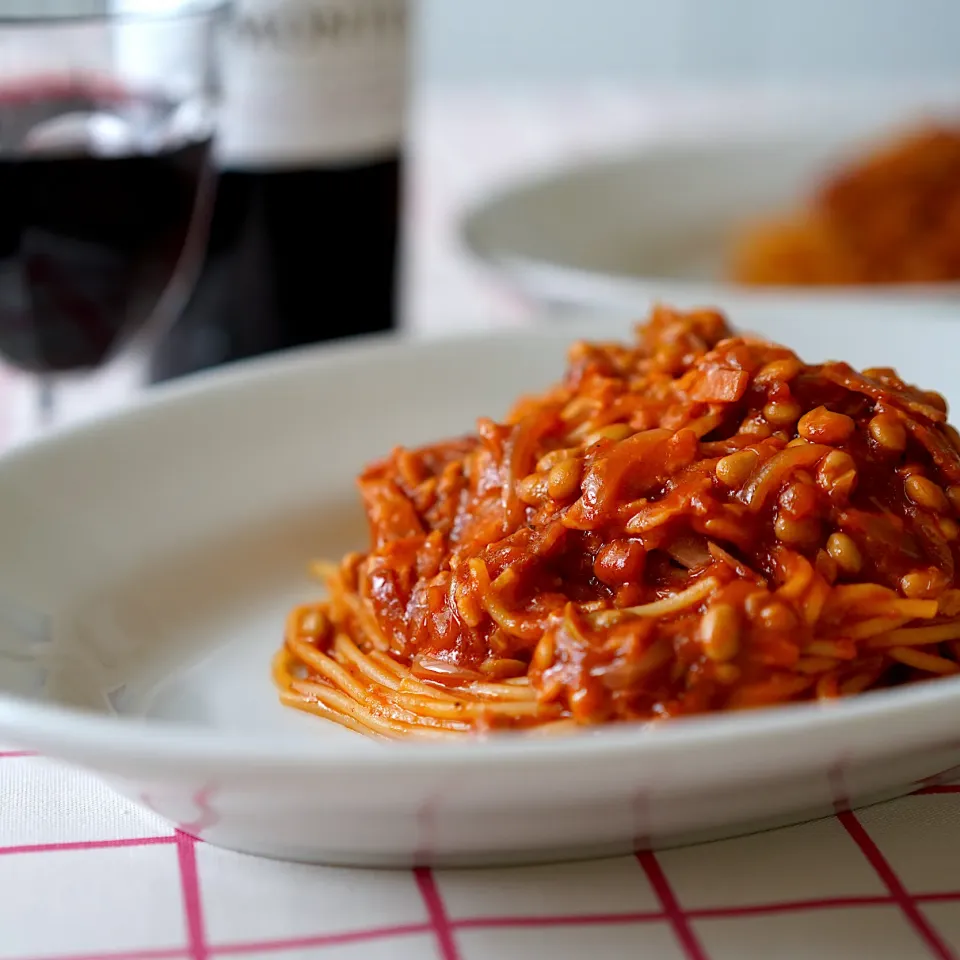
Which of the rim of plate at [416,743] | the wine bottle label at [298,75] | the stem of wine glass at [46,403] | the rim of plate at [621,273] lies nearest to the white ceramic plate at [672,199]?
the rim of plate at [621,273]

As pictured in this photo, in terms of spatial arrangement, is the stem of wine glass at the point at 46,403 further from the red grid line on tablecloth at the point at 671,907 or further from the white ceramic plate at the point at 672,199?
the red grid line on tablecloth at the point at 671,907

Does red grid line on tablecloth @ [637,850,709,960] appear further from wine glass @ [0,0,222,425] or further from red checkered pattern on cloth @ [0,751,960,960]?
wine glass @ [0,0,222,425]

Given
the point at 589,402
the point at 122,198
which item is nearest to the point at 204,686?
the point at 589,402

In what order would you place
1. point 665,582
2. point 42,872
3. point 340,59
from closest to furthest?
point 42,872
point 665,582
point 340,59

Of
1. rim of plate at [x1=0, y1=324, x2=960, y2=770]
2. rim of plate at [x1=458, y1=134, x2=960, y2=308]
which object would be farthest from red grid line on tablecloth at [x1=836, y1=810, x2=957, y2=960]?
rim of plate at [x1=458, y1=134, x2=960, y2=308]

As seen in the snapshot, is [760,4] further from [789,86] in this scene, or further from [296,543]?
[296,543]

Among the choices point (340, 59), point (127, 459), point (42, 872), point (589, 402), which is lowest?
point (42, 872)
